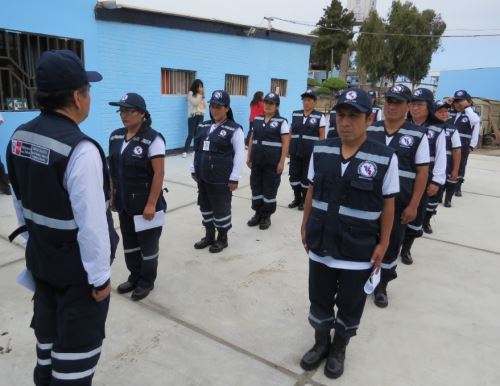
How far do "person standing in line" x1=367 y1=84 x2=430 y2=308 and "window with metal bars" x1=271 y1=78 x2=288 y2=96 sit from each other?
9818mm

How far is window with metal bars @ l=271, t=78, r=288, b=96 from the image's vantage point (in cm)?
1291

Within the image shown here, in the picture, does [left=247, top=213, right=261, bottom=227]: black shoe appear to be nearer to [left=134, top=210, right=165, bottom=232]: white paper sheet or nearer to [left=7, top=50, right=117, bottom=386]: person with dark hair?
[left=134, top=210, right=165, bottom=232]: white paper sheet

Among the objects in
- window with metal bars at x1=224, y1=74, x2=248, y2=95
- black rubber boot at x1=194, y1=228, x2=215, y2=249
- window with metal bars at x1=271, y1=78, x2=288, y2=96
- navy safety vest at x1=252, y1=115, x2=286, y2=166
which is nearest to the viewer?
black rubber boot at x1=194, y1=228, x2=215, y2=249

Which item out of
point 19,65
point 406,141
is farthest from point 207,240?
point 19,65

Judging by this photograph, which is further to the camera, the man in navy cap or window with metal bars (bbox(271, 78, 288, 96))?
window with metal bars (bbox(271, 78, 288, 96))

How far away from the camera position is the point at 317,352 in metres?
2.77

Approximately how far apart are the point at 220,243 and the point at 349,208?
8.22 feet

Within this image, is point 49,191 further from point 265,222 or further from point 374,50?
point 374,50

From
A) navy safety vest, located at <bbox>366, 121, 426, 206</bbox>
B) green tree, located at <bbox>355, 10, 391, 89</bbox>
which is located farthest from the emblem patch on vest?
green tree, located at <bbox>355, 10, 391, 89</bbox>

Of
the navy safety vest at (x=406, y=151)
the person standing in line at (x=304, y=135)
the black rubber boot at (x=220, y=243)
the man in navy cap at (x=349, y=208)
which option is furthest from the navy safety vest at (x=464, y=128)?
the man in navy cap at (x=349, y=208)

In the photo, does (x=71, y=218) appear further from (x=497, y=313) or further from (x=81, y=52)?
(x=81, y=52)

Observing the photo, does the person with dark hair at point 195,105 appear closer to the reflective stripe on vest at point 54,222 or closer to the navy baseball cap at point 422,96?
the navy baseball cap at point 422,96

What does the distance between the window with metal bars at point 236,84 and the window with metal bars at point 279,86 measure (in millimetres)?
1379

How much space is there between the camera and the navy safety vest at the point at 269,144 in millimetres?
5312
